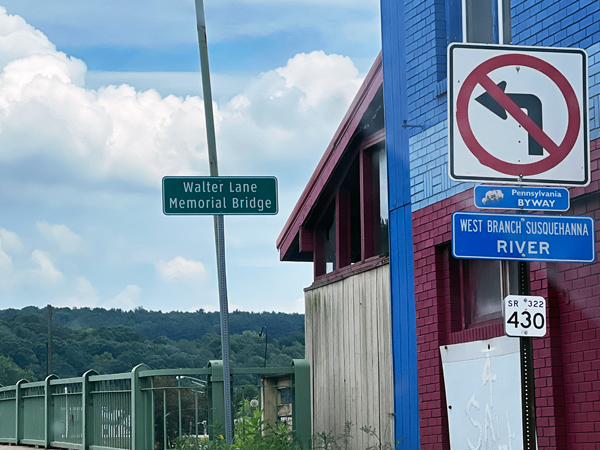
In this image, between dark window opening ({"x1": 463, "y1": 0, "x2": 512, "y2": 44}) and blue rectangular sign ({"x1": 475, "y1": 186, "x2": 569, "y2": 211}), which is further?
dark window opening ({"x1": 463, "y1": 0, "x2": 512, "y2": 44})

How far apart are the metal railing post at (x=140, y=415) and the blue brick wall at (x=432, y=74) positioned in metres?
6.04

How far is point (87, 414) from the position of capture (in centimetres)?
1638

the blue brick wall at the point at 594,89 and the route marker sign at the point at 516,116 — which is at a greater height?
the blue brick wall at the point at 594,89

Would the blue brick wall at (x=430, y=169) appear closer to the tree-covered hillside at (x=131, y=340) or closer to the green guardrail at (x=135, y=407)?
the green guardrail at (x=135, y=407)

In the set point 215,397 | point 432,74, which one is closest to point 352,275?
point 215,397

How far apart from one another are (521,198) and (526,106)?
52 cm

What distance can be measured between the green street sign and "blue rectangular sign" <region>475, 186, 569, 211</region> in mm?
4385

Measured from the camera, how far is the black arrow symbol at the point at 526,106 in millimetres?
4926

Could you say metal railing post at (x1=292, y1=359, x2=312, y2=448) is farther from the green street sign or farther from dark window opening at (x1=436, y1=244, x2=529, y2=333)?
the green street sign

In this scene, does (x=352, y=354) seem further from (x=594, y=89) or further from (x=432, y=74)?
(x=594, y=89)

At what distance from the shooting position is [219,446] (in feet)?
35.2

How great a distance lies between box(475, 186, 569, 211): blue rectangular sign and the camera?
15.9 feet

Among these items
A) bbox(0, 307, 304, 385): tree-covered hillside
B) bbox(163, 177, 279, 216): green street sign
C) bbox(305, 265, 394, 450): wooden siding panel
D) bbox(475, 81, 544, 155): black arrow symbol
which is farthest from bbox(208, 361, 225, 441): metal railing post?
bbox(0, 307, 304, 385): tree-covered hillside

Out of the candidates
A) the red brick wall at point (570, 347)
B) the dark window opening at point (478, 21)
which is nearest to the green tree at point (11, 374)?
the dark window opening at point (478, 21)
